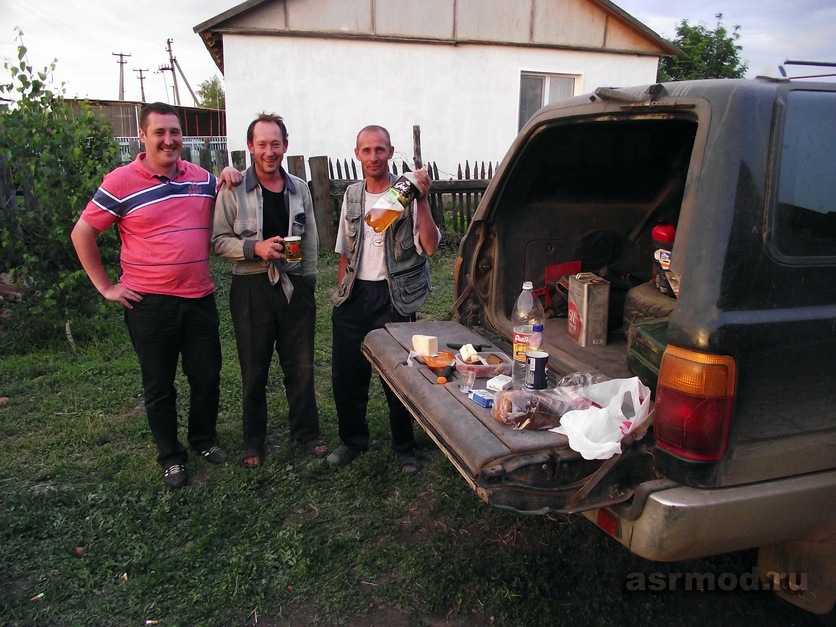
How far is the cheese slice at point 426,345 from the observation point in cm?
301

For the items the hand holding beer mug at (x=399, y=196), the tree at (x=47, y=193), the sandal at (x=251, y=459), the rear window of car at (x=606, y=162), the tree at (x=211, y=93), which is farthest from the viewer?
the tree at (x=211, y=93)

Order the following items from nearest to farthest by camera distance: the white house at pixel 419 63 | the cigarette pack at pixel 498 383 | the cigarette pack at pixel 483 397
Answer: the cigarette pack at pixel 483 397 < the cigarette pack at pixel 498 383 < the white house at pixel 419 63

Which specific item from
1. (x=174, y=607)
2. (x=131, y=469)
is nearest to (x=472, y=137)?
(x=131, y=469)

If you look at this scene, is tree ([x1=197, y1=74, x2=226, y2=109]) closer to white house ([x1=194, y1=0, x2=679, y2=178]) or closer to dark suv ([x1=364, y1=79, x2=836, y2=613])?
white house ([x1=194, y1=0, x2=679, y2=178])

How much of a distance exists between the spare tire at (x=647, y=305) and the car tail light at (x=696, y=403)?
3.08ft

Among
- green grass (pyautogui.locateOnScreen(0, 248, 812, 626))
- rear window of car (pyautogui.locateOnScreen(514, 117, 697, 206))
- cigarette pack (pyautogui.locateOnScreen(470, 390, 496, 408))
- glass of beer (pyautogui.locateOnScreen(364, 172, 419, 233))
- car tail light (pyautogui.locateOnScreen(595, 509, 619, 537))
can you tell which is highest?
rear window of car (pyautogui.locateOnScreen(514, 117, 697, 206))

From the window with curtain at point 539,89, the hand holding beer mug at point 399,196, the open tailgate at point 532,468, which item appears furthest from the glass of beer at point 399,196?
the window with curtain at point 539,89

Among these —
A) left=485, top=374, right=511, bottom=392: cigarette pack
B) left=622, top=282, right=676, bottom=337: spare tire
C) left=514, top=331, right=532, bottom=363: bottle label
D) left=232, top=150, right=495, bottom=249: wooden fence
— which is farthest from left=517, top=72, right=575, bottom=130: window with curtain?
left=485, top=374, right=511, bottom=392: cigarette pack

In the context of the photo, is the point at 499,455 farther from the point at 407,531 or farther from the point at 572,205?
the point at 572,205

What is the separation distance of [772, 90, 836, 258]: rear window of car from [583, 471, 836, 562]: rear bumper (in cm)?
76

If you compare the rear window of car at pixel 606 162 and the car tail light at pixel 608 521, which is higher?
the rear window of car at pixel 606 162

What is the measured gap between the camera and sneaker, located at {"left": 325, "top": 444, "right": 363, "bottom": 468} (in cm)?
386

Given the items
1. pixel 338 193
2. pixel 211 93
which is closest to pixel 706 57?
pixel 338 193

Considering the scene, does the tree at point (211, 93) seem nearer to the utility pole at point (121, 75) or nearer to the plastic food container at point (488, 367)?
the utility pole at point (121, 75)
